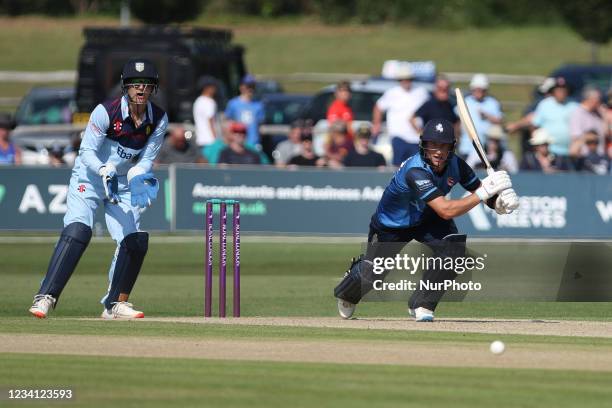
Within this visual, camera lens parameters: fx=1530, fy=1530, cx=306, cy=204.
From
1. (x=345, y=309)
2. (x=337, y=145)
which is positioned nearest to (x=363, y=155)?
(x=337, y=145)

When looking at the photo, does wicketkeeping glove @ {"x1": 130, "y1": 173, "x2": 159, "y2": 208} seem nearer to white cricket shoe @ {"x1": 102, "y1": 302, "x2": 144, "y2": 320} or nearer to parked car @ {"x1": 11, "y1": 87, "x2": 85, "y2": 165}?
white cricket shoe @ {"x1": 102, "y1": 302, "x2": 144, "y2": 320}

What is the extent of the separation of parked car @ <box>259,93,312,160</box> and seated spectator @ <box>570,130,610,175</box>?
5.65m

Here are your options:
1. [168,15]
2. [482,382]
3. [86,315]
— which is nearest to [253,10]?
[168,15]

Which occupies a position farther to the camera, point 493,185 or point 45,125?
point 45,125

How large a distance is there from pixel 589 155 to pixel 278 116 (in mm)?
8777

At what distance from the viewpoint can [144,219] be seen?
20750mm

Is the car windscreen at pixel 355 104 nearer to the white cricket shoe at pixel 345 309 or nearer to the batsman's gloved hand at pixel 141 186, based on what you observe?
the white cricket shoe at pixel 345 309

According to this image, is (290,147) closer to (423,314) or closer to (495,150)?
(495,150)

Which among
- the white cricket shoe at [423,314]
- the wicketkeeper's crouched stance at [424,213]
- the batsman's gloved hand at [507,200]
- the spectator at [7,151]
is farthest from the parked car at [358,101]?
the batsman's gloved hand at [507,200]

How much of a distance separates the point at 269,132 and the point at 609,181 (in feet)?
25.4

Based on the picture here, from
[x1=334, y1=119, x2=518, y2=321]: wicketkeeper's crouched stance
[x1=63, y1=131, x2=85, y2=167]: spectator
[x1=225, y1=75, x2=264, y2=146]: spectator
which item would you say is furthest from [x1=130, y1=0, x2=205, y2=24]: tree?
[x1=334, y1=119, x2=518, y2=321]: wicketkeeper's crouched stance

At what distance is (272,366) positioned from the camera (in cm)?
934

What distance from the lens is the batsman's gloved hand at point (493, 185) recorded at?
11.2m

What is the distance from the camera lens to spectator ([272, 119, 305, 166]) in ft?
77.9
